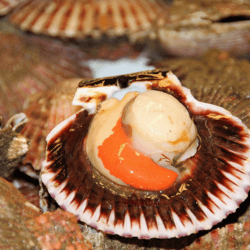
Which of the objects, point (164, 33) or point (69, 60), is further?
point (69, 60)

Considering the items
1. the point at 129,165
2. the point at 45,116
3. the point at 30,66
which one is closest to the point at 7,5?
the point at 30,66

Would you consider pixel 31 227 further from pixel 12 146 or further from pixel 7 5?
pixel 7 5

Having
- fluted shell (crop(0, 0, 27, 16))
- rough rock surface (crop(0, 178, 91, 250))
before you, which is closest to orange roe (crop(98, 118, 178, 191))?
rough rock surface (crop(0, 178, 91, 250))

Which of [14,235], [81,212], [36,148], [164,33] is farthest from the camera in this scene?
[164,33]

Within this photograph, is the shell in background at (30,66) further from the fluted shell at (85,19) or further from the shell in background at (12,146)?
the shell in background at (12,146)

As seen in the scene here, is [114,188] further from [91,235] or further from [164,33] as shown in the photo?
[164,33]

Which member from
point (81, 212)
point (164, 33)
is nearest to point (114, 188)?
point (81, 212)

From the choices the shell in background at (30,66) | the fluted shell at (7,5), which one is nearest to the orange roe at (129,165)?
the shell in background at (30,66)

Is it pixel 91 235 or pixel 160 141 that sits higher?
pixel 160 141
